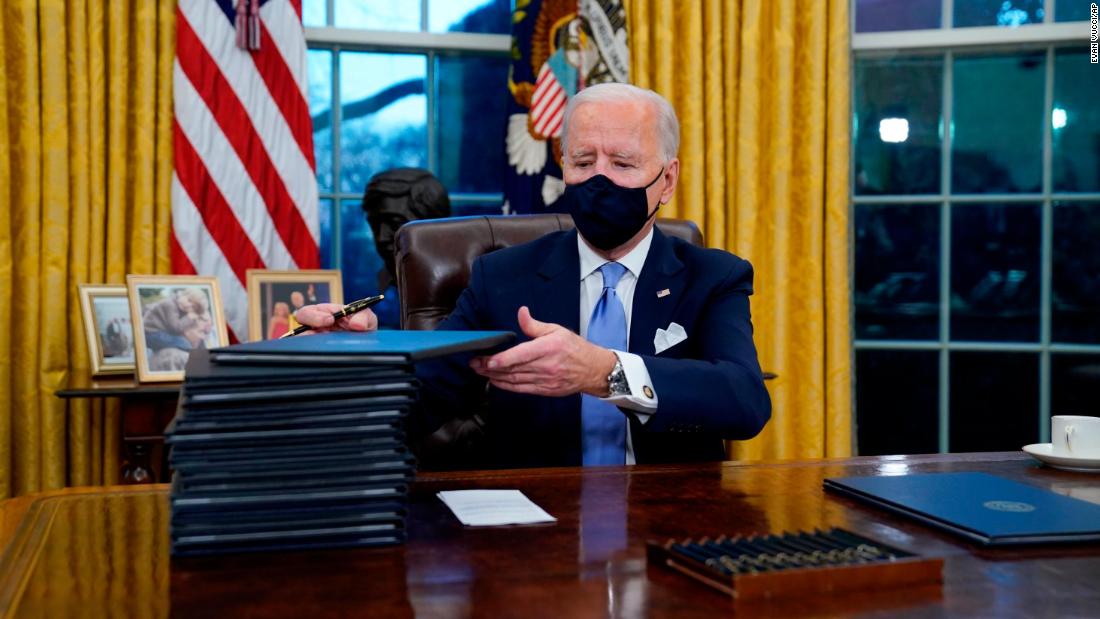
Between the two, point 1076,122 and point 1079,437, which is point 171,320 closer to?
point 1079,437

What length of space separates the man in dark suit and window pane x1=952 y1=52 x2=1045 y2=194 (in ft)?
6.67

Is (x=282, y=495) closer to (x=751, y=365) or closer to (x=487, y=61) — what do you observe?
(x=751, y=365)

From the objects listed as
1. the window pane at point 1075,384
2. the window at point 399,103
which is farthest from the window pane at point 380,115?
the window pane at point 1075,384

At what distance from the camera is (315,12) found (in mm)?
3516

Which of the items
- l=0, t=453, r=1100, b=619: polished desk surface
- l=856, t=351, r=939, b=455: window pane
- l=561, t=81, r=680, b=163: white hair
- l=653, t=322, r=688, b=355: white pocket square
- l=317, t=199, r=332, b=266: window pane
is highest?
l=561, t=81, r=680, b=163: white hair

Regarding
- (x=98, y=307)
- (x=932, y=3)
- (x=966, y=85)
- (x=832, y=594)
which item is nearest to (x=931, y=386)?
(x=966, y=85)

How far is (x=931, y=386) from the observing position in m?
3.69

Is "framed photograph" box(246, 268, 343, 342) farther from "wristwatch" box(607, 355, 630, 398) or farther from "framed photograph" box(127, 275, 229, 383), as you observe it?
"wristwatch" box(607, 355, 630, 398)

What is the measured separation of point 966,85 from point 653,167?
2.18 meters

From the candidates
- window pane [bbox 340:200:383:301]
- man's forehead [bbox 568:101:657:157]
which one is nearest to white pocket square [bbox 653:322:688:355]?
man's forehead [bbox 568:101:657:157]

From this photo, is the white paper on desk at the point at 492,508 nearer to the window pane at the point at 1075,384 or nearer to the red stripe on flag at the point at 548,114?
the red stripe on flag at the point at 548,114

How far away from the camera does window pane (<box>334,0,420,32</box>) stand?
11.6 feet

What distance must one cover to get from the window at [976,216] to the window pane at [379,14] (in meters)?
1.53

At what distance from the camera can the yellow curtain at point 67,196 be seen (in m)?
2.89
